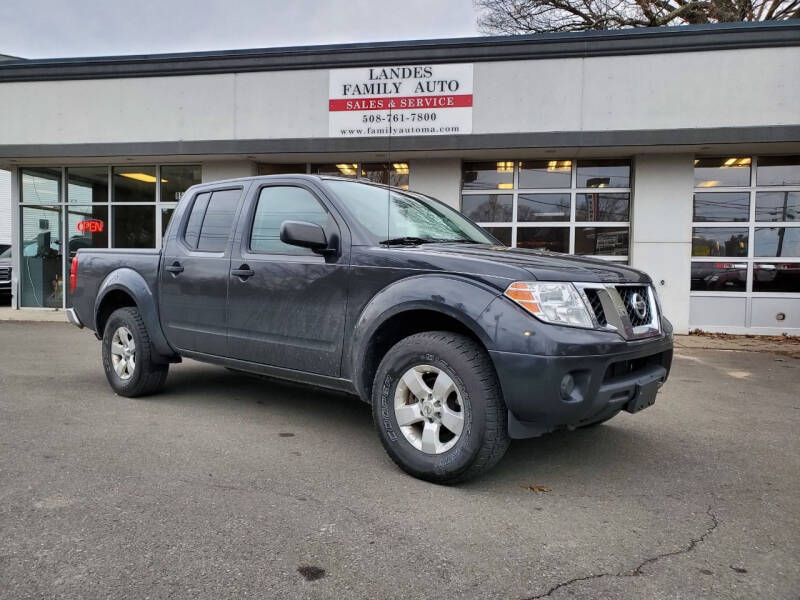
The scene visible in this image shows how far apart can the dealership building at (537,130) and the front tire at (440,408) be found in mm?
6728

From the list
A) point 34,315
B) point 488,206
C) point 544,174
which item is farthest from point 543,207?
point 34,315

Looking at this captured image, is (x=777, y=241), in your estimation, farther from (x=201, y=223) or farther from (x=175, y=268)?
(x=175, y=268)

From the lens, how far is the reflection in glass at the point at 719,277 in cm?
1123

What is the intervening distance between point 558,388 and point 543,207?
9.20 meters

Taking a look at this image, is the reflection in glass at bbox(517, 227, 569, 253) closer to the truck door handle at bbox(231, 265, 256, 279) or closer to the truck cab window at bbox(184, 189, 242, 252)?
the truck cab window at bbox(184, 189, 242, 252)

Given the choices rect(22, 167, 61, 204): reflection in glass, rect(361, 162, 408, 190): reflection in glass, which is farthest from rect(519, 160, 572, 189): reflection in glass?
rect(22, 167, 61, 204): reflection in glass

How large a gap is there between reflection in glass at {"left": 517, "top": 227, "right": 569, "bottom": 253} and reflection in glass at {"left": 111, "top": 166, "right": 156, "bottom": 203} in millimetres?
8021

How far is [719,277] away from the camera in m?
11.3

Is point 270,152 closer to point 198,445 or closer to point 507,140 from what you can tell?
point 507,140

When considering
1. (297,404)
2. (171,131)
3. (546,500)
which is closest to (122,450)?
(297,404)

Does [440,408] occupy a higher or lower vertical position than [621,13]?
lower

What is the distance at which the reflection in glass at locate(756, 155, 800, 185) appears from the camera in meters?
11.1

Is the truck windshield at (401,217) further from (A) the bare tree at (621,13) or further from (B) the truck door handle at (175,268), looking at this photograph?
→ (A) the bare tree at (621,13)

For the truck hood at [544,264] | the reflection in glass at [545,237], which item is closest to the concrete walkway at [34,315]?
the reflection in glass at [545,237]
